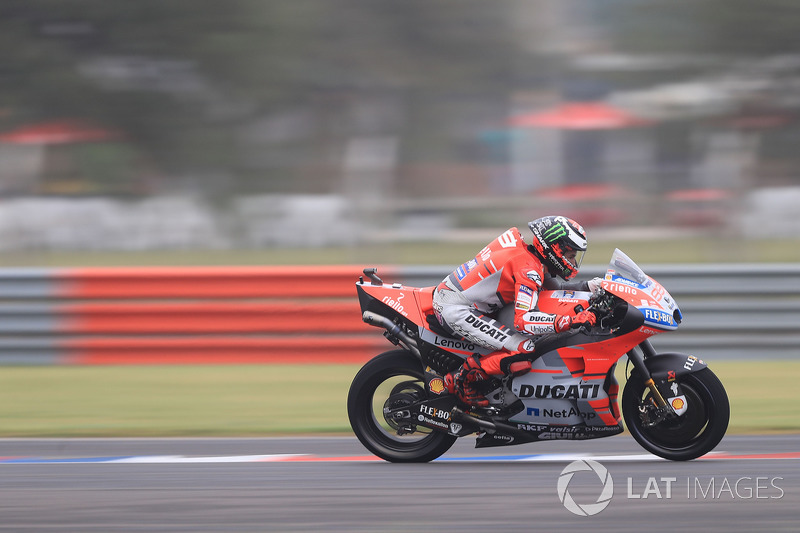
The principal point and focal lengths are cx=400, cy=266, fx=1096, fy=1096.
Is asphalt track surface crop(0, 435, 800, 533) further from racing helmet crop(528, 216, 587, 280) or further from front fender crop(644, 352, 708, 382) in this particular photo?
racing helmet crop(528, 216, 587, 280)

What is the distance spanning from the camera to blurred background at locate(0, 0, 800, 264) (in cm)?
1900

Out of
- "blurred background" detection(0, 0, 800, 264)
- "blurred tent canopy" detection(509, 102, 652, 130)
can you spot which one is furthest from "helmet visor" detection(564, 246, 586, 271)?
"blurred tent canopy" detection(509, 102, 652, 130)

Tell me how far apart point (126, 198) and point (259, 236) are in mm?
2954

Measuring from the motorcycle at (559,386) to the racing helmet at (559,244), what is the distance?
18 cm

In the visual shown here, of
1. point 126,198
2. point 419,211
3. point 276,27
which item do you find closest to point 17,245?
point 126,198

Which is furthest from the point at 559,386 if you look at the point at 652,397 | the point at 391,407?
the point at 391,407

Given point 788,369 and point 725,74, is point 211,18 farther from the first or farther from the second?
point 788,369

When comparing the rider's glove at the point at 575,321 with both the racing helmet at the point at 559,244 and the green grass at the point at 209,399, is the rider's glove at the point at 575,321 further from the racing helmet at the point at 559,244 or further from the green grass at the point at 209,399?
the green grass at the point at 209,399

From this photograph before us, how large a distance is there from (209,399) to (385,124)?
40.2 feet

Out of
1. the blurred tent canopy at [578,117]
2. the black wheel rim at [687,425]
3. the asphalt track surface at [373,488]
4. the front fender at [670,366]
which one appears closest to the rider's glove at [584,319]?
the front fender at [670,366]

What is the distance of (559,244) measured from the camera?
6.73 metres

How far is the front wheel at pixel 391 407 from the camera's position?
22.8 ft

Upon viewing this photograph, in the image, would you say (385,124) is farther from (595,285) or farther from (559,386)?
(559,386)

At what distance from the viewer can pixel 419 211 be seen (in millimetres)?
21578
